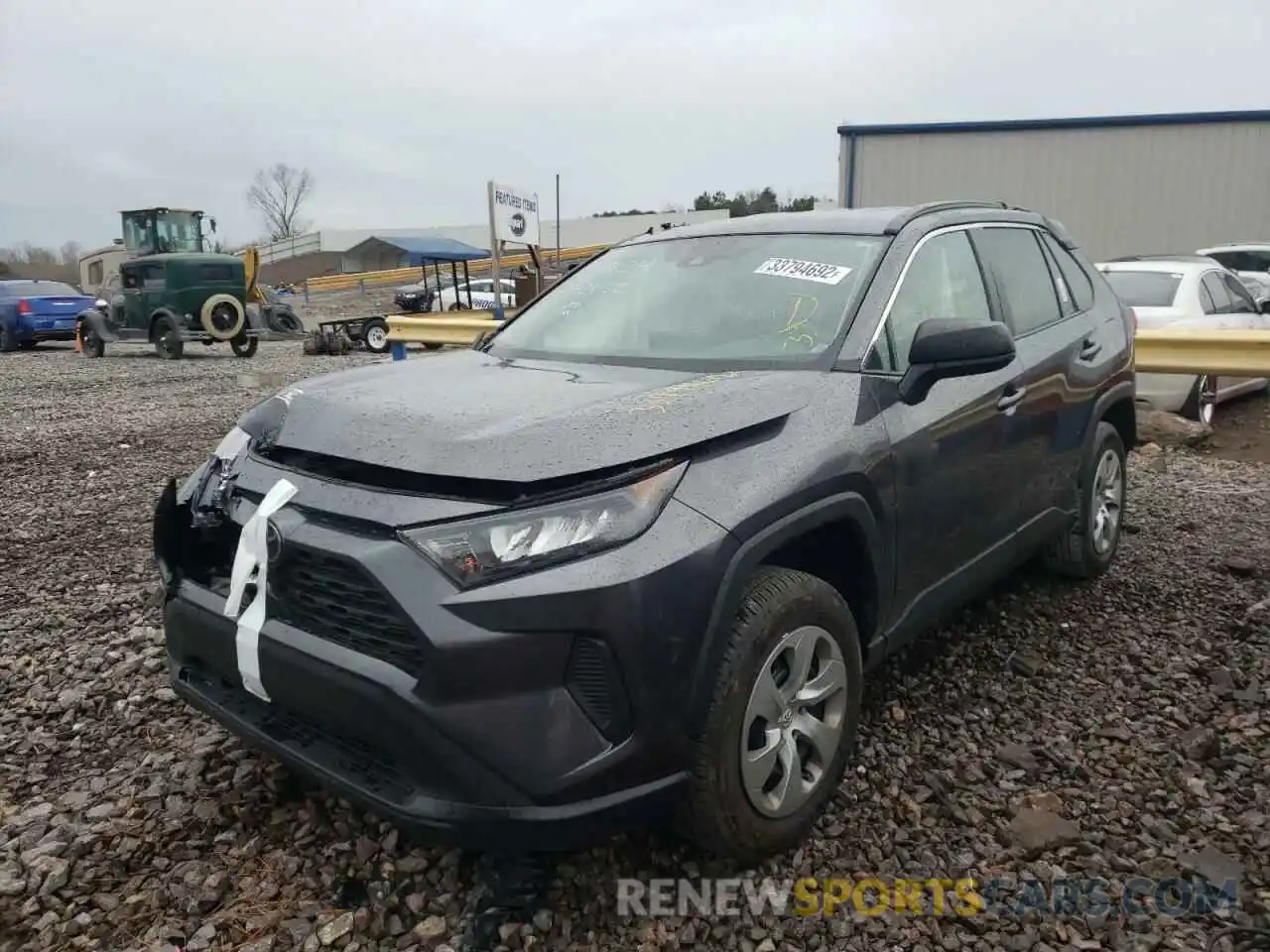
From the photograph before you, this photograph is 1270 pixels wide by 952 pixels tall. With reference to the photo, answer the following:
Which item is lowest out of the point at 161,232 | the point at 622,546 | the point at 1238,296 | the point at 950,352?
the point at 622,546

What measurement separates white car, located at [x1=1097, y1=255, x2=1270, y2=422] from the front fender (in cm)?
1654

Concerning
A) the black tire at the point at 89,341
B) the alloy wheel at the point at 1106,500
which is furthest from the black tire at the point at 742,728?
the black tire at the point at 89,341

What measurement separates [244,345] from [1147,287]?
15.3 meters

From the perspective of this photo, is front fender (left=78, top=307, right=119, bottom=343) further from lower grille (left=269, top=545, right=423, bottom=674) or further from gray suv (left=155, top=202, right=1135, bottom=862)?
lower grille (left=269, top=545, right=423, bottom=674)

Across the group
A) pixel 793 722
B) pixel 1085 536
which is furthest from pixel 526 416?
pixel 1085 536

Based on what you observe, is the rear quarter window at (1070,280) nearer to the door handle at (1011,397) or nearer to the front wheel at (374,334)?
the door handle at (1011,397)

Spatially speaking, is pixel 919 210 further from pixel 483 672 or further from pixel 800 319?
pixel 483 672

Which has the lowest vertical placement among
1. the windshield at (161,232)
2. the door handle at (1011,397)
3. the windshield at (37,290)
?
the door handle at (1011,397)

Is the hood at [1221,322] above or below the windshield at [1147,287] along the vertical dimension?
below

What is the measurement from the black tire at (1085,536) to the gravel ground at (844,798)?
0.13 metres

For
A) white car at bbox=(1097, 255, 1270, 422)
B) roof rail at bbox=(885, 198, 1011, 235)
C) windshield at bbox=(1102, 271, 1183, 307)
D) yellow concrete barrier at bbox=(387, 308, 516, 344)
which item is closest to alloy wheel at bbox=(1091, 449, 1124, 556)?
roof rail at bbox=(885, 198, 1011, 235)

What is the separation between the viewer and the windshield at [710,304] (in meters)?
2.93

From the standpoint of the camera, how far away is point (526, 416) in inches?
89.1

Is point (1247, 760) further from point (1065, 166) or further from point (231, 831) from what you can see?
point (1065, 166)
